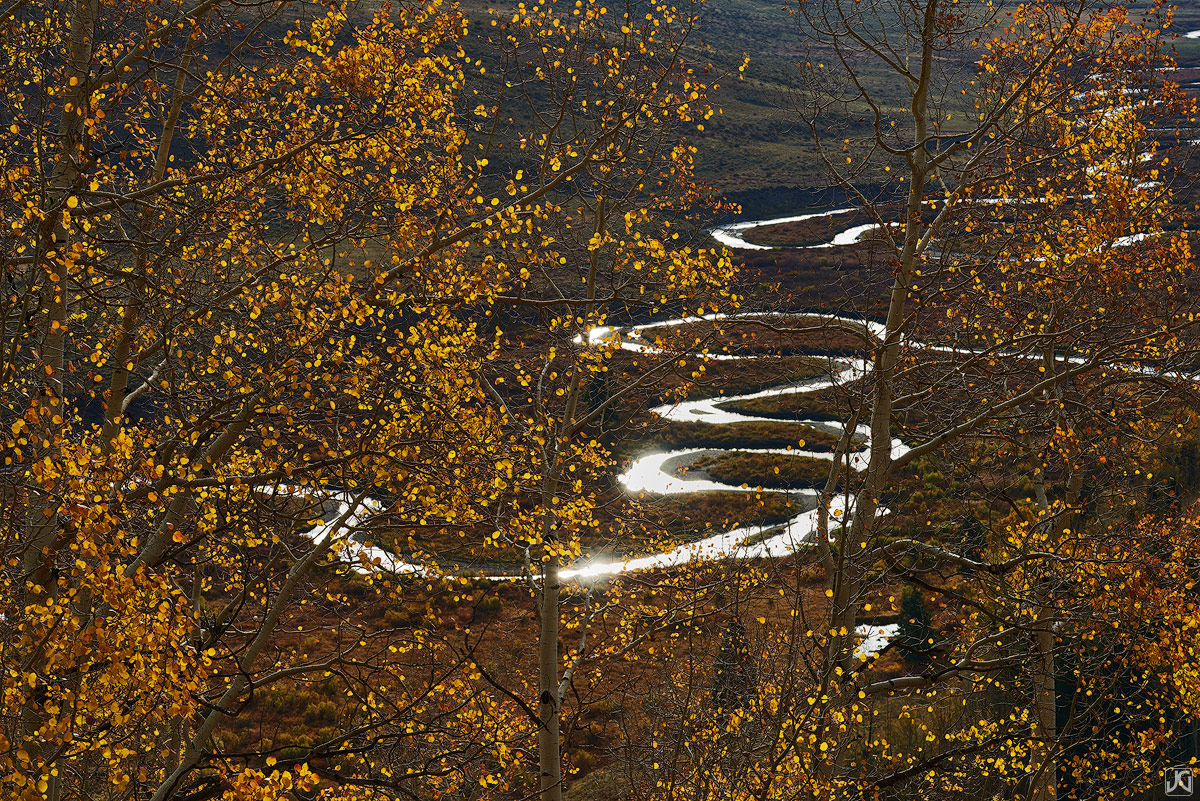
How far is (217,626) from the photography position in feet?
21.2

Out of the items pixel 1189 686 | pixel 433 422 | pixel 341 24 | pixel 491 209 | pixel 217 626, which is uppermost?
pixel 341 24

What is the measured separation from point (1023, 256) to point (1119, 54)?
4.02 m

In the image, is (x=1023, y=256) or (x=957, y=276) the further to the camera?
(x=1023, y=256)

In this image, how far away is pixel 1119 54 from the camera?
13.5m

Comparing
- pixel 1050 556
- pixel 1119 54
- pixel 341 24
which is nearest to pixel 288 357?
pixel 341 24

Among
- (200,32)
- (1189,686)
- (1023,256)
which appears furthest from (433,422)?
(1189,686)

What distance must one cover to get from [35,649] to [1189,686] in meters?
14.0

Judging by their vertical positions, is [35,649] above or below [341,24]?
below

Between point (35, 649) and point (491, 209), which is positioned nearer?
point (35, 649)

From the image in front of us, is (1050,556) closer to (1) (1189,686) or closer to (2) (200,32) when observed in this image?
(1) (1189,686)

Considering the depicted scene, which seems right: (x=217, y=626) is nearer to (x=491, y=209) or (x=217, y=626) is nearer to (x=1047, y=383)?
(x=491, y=209)

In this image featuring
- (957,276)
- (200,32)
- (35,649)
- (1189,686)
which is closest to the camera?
(35,649)

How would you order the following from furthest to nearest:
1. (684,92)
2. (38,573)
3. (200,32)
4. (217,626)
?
1. (684,92)
2. (200,32)
3. (217,626)
4. (38,573)

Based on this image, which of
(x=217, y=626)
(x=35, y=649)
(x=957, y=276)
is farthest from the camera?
(x=957, y=276)
